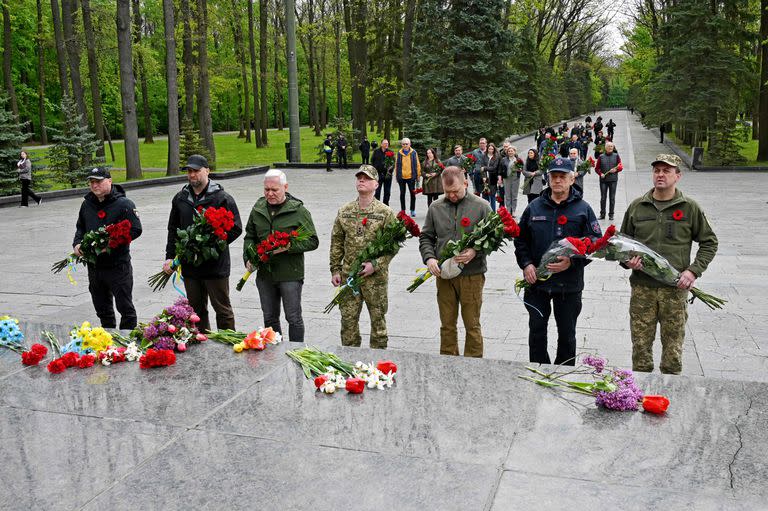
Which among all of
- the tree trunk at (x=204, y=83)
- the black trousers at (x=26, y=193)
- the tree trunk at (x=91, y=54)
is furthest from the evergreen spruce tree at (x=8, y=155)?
the tree trunk at (x=204, y=83)

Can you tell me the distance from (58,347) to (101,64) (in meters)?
41.1

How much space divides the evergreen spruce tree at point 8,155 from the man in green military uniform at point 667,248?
20657 millimetres

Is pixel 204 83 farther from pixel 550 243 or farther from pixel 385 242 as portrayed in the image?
pixel 550 243

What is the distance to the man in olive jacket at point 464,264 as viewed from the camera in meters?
6.12

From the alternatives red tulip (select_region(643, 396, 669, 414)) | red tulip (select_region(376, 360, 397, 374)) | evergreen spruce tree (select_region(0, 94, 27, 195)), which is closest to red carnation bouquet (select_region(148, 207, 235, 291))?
red tulip (select_region(376, 360, 397, 374))

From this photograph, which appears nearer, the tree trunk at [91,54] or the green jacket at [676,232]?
the green jacket at [676,232]

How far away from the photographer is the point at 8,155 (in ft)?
71.3

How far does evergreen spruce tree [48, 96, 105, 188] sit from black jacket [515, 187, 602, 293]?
70.3 ft

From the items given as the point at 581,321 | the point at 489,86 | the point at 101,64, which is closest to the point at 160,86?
the point at 101,64

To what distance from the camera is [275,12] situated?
52812 millimetres

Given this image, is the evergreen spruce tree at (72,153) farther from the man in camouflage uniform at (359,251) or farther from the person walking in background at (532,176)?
the man in camouflage uniform at (359,251)

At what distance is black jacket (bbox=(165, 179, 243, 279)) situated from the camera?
6.85 m

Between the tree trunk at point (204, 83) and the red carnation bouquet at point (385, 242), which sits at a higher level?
the tree trunk at point (204, 83)

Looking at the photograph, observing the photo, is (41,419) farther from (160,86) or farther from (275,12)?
(160,86)
